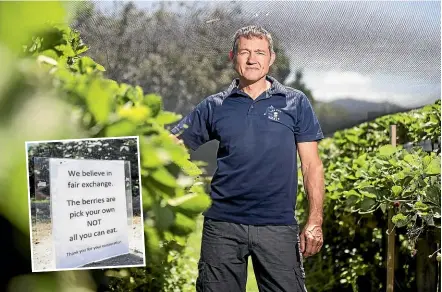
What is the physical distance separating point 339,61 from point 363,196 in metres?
Answer: 0.52

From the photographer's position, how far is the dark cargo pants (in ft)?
6.09

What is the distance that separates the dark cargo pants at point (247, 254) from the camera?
1.86 m

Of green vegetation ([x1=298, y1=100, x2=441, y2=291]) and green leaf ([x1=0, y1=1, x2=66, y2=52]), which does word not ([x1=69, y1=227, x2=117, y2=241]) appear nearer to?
green leaf ([x1=0, y1=1, x2=66, y2=52])

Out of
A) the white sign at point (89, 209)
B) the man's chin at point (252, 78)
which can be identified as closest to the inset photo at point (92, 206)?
the white sign at point (89, 209)

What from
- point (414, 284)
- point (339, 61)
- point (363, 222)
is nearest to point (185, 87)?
point (339, 61)

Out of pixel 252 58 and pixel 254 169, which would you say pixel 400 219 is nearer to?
pixel 254 169

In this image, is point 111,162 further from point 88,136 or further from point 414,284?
point 414,284

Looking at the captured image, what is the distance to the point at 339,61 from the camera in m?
2.68

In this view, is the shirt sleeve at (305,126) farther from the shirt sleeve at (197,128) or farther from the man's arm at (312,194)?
the shirt sleeve at (197,128)

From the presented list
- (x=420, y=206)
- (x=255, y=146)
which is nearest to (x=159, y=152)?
(x=255, y=146)

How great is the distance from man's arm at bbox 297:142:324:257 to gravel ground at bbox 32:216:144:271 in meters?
1.00

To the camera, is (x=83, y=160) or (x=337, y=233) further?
(x=337, y=233)

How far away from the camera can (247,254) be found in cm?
189

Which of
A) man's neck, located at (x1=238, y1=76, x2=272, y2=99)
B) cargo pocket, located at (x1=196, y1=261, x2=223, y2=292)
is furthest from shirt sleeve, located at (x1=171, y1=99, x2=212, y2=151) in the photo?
cargo pocket, located at (x1=196, y1=261, x2=223, y2=292)
